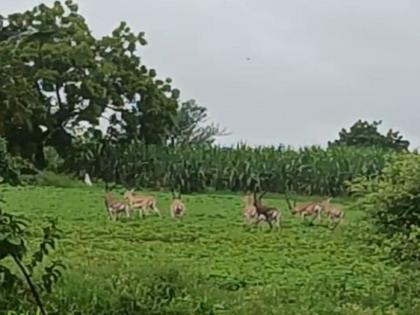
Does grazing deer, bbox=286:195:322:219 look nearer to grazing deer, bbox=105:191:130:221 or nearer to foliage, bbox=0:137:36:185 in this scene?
grazing deer, bbox=105:191:130:221

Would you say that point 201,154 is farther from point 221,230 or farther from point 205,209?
point 221,230

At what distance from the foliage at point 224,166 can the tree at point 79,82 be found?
2.97 ft

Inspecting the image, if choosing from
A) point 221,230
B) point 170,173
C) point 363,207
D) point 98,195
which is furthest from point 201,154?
point 363,207

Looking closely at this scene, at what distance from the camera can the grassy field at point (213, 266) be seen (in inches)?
243

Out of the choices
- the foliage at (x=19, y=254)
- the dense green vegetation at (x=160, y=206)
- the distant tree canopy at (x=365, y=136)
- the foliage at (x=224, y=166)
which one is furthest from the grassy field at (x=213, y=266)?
the distant tree canopy at (x=365, y=136)

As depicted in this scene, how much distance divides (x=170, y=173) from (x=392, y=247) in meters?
18.3

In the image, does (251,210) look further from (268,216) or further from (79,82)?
(79,82)

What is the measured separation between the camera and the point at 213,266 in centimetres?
962

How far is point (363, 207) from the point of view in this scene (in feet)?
22.3

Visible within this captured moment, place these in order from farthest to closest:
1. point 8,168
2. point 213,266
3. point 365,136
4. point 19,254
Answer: point 365,136 → point 213,266 → point 8,168 → point 19,254

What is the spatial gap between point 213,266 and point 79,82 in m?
15.3

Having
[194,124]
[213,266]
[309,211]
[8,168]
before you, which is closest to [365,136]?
[194,124]

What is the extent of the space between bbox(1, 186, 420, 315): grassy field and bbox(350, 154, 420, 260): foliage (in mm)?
229

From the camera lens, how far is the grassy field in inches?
243
